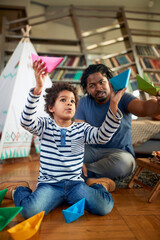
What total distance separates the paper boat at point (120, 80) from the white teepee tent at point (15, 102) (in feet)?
4.37

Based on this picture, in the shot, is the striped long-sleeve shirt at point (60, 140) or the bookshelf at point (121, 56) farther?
the bookshelf at point (121, 56)

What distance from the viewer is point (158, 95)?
85 centimetres

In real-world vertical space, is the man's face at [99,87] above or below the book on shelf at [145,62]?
below

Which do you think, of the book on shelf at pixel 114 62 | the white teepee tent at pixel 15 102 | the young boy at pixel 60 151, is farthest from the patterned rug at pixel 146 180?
the book on shelf at pixel 114 62

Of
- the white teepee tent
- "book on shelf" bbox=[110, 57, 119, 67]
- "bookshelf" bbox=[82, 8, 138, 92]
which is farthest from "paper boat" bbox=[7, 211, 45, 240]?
"book on shelf" bbox=[110, 57, 119, 67]

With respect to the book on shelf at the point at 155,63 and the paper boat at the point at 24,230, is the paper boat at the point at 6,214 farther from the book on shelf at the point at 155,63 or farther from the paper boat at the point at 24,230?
the book on shelf at the point at 155,63

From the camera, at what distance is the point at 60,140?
3.22 feet

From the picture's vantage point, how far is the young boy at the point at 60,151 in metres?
0.88

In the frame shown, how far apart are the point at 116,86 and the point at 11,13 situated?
12.1 feet

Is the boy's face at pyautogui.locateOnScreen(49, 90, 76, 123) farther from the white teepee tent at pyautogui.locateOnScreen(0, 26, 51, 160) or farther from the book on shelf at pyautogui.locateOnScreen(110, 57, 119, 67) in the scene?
the book on shelf at pyautogui.locateOnScreen(110, 57, 119, 67)

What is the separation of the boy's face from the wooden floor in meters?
0.42

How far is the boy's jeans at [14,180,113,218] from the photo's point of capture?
0.84 meters

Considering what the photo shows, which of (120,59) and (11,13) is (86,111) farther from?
(11,13)

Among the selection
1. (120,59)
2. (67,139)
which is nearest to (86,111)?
(67,139)
